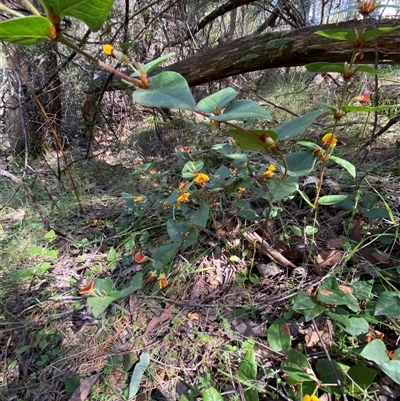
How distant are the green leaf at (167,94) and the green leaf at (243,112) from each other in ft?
0.17

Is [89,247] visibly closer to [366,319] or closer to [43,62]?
[366,319]

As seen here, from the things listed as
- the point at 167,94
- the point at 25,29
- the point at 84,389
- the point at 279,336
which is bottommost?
the point at 84,389

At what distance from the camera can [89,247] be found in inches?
50.1

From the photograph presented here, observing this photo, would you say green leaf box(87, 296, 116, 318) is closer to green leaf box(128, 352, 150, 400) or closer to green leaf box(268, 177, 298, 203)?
green leaf box(128, 352, 150, 400)

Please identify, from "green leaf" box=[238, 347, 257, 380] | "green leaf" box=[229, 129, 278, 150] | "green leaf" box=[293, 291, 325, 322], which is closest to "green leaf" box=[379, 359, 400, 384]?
"green leaf" box=[293, 291, 325, 322]

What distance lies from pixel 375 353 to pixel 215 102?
0.60 metres

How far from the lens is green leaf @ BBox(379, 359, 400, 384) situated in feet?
1.78

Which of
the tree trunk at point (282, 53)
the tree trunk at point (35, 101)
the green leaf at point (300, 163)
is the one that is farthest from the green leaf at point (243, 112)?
the tree trunk at point (35, 101)

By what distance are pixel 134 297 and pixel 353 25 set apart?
157cm

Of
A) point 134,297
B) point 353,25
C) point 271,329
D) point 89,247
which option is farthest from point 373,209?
point 89,247

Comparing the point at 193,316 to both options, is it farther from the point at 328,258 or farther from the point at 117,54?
the point at 117,54

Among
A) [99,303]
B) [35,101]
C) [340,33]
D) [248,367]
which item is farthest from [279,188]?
[35,101]

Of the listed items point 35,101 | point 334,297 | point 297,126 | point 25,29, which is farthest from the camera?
point 35,101

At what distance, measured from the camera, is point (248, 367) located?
67 cm
